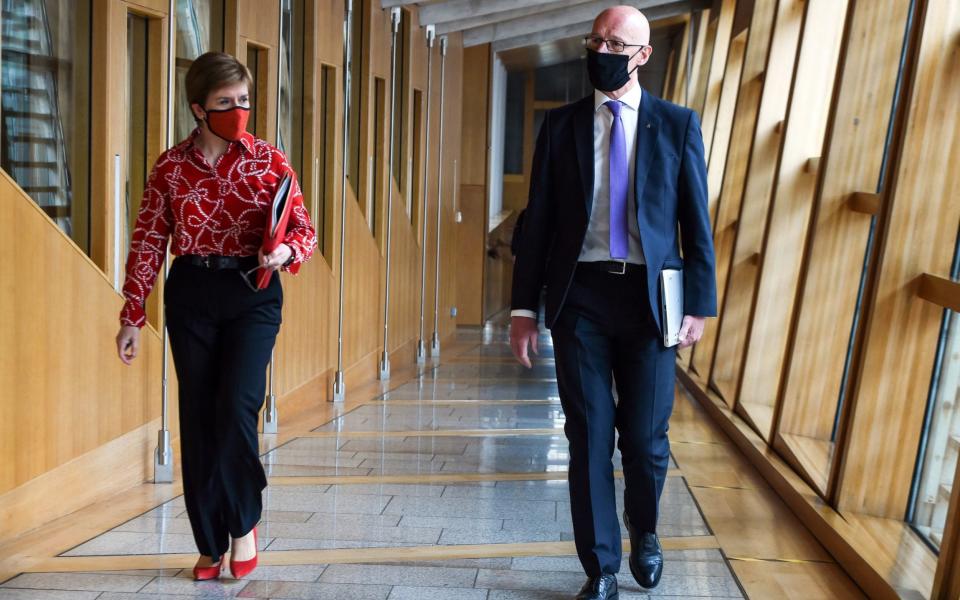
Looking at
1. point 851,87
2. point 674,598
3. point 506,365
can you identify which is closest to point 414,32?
point 506,365

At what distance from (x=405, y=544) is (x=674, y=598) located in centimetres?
97

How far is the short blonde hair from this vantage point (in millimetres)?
3117

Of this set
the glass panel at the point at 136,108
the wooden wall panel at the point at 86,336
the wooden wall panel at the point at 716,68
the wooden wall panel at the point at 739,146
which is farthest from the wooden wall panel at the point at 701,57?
the glass panel at the point at 136,108

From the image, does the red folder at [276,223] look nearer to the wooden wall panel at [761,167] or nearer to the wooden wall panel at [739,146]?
the wooden wall panel at [761,167]

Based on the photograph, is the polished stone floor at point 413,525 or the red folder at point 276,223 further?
the polished stone floor at point 413,525

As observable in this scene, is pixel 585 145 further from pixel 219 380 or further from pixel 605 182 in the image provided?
pixel 219 380

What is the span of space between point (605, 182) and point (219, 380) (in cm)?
118

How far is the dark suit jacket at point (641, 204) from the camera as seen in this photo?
10.0 ft

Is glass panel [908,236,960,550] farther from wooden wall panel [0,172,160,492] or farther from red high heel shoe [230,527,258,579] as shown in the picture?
wooden wall panel [0,172,160,492]

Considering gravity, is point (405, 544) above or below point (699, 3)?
below


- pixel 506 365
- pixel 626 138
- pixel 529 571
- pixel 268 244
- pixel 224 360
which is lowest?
pixel 506 365

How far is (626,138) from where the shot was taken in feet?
10.2

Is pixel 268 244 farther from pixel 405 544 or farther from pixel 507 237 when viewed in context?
pixel 507 237

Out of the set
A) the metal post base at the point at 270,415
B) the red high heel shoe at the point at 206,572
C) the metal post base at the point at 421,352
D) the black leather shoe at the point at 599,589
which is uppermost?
the black leather shoe at the point at 599,589
